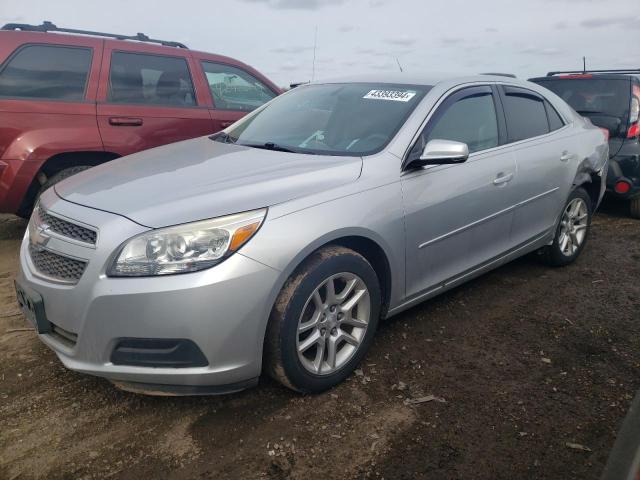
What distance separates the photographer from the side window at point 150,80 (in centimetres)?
481

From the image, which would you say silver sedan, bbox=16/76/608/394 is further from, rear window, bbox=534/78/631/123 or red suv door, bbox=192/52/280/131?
rear window, bbox=534/78/631/123

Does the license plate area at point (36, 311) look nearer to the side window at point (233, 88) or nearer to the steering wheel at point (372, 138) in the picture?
the steering wheel at point (372, 138)

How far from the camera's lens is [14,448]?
89.1 inches

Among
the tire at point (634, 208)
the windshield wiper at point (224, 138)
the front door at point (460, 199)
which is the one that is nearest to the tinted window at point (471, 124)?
the front door at point (460, 199)

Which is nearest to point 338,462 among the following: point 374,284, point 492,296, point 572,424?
point 374,284

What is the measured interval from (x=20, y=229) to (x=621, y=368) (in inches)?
212

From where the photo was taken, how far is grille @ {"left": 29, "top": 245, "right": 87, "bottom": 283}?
227 cm

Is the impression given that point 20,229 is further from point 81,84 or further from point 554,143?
point 554,143

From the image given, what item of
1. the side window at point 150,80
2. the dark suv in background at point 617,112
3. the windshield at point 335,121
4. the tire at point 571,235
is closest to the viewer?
the windshield at point 335,121

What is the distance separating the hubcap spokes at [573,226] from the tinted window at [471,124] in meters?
1.23

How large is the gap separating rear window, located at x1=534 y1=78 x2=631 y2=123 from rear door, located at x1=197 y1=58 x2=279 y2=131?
339 centimetres

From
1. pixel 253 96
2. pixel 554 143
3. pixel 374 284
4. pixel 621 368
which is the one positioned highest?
pixel 253 96

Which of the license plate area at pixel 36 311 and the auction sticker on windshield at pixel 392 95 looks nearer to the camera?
the license plate area at pixel 36 311

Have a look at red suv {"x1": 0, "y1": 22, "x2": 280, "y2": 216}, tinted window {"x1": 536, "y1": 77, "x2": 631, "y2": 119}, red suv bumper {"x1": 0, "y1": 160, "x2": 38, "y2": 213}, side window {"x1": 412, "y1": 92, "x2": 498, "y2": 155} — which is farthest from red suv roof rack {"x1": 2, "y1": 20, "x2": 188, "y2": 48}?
tinted window {"x1": 536, "y1": 77, "x2": 631, "y2": 119}
